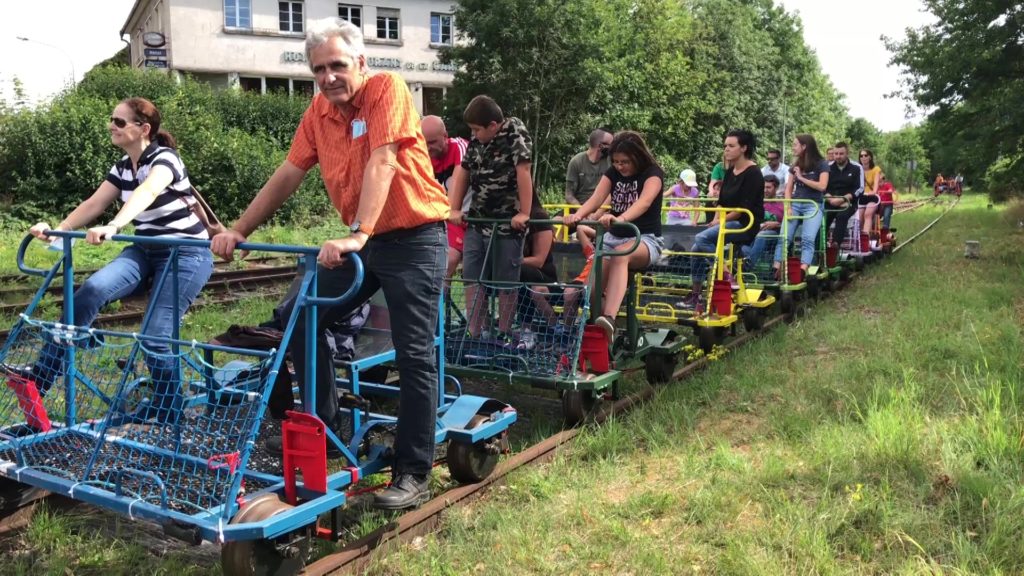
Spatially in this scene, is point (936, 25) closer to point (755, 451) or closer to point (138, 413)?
point (755, 451)

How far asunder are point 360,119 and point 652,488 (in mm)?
2454

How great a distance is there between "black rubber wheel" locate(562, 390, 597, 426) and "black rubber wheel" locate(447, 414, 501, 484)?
3.42 feet

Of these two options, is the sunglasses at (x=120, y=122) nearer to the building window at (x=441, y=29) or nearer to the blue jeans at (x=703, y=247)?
the blue jeans at (x=703, y=247)

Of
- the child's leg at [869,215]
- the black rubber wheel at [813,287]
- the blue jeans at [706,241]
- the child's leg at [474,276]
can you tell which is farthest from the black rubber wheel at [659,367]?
the child's leg at [869,215]

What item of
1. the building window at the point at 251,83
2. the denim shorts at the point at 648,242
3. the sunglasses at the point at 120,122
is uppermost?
the building window at the point at 251,83

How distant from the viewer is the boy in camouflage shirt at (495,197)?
19.5 feet

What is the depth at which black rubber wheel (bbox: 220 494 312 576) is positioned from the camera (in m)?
3.10

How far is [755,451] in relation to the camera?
491cm

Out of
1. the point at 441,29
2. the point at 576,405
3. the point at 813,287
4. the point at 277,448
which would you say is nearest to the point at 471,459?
the point at 277,448

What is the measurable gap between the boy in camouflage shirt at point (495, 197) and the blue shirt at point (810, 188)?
6.24 metres

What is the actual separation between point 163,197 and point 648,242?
3481mm

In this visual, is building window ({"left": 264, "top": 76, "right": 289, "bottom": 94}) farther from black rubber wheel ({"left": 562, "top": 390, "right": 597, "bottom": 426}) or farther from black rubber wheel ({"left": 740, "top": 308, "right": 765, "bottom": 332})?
black rubber wheel ({"left": 562, "top": 390, "right": 597, "bottom": 426})

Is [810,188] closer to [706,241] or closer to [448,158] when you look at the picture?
[706,241]

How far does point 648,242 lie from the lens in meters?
6.32
